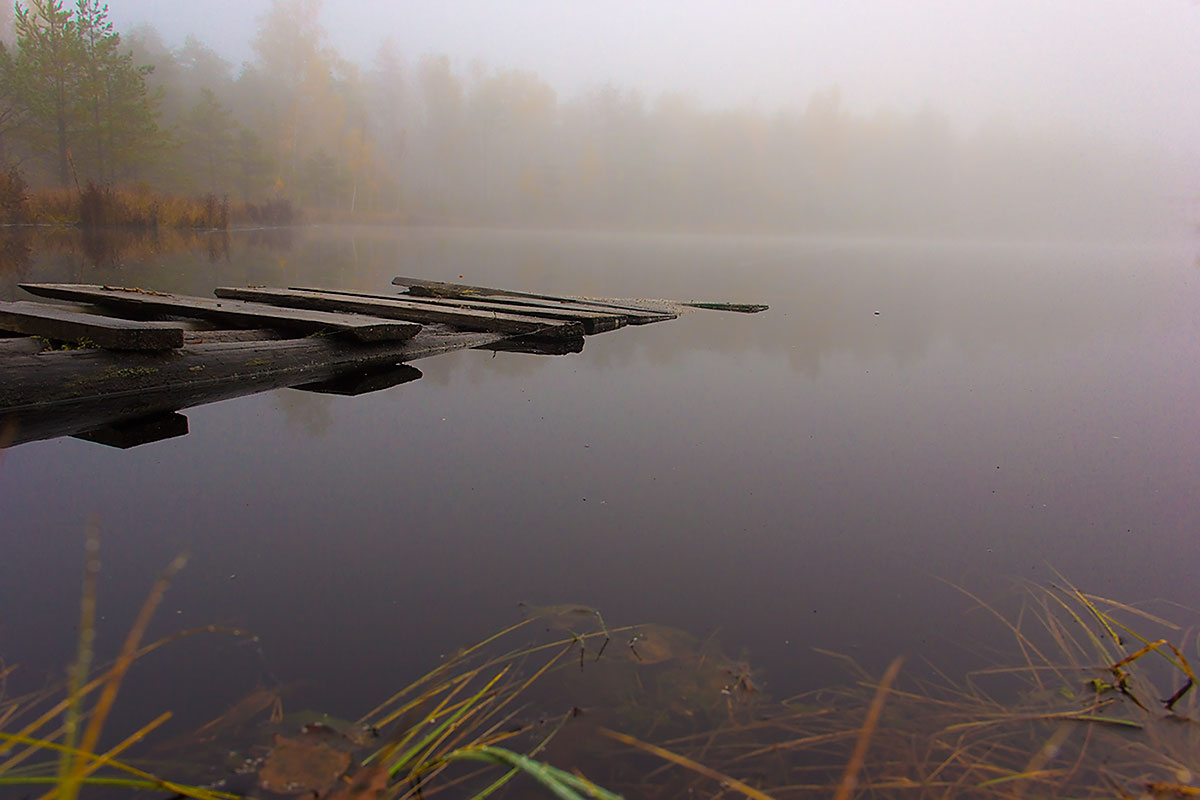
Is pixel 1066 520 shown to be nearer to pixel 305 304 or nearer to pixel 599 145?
pixel 305 304

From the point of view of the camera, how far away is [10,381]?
256 cm

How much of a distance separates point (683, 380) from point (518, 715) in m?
3.31

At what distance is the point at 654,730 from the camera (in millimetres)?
1324

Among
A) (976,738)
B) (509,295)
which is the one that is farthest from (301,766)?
(509,295)

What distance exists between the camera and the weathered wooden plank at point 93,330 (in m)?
2.75

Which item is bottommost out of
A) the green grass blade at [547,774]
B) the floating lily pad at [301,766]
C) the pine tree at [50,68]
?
the floating lily pad at [301,766]

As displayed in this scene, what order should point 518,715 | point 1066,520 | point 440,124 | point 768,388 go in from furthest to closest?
1. point 440,124
2. point 768,388
3. point 1066,520
4. point 518,715

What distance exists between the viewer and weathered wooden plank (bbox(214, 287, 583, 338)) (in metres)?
4.84

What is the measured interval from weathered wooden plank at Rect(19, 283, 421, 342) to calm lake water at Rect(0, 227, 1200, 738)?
1.23ft

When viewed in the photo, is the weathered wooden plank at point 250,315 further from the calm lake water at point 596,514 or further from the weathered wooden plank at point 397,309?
the weathered wooden plank at point 397,309

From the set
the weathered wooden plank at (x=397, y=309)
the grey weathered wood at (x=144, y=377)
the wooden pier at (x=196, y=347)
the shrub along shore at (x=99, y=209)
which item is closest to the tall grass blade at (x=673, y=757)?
the wooden pier at (x=196, y=347)

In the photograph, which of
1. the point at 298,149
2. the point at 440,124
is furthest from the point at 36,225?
the point at 440,124

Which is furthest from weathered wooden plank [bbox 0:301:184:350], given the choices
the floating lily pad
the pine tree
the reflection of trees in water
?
the pine tree

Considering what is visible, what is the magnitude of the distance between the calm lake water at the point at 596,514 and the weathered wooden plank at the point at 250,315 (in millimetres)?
374
